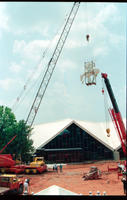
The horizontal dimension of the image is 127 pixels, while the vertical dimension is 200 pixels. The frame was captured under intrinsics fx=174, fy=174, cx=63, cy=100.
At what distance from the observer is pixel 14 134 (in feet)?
135

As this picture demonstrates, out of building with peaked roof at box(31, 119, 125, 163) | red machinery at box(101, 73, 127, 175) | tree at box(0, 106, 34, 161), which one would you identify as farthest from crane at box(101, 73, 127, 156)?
building with peaked roof at box(31, 119, 125, 163)

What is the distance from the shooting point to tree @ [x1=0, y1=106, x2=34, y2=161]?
41.0 metres

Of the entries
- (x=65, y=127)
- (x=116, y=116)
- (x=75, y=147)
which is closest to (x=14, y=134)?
(x=65, y=127)

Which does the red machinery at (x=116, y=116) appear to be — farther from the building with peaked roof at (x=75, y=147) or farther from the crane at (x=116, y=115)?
the building with peaked roof at (x=75, y=147)

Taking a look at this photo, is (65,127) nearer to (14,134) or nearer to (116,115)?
(14,134)

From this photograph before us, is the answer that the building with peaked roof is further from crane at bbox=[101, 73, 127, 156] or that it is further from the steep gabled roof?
crane at bbox=[101, 73, 127, 156]

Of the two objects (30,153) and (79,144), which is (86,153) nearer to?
(79,144)

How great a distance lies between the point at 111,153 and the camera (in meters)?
55.6

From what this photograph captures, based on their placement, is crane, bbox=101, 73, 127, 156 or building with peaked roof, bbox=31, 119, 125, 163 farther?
building with peaked roof, bbox=31, 119, 125, 163

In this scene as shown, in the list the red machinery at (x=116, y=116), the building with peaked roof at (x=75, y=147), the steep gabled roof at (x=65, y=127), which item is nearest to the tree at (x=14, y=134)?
the building with peaked roof at (x=75, y=147)

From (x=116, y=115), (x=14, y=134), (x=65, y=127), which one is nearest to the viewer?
(x=116, y=115)

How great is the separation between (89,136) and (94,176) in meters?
26.4

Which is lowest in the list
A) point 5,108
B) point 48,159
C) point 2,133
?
point 48,159
